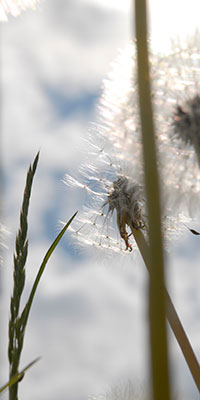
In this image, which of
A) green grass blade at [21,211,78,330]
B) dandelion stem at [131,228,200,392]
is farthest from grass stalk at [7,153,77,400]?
dandelion stem at [131,228,200,392]

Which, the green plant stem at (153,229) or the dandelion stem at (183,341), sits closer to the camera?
the green plant stem at (153,229)

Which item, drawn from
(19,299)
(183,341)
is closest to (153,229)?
(19,299)

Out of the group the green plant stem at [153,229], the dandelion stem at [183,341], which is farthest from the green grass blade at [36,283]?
the green plant stem at [153,229]

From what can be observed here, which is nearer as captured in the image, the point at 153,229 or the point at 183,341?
the point at 153,229

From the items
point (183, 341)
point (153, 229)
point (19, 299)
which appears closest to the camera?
point (153, 229)

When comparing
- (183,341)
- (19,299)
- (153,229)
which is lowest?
(183,341)

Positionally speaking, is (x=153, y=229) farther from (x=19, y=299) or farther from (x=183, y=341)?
(x=183, y=341)

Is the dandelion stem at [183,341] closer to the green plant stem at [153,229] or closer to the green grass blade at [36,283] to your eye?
the green grass blade at [36,283]

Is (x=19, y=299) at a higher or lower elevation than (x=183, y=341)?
higher
